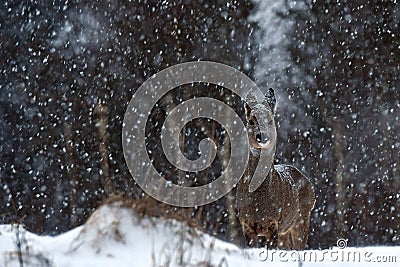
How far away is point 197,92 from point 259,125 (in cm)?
1021

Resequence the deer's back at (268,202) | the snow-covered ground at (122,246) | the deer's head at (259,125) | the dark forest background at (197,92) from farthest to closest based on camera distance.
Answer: the dark forest background at (197,92) < the deer's back at (268,202) < the deer's head at (259,125) < the snow-covered ground at (122,246)

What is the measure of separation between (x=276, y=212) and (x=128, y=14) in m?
11.2

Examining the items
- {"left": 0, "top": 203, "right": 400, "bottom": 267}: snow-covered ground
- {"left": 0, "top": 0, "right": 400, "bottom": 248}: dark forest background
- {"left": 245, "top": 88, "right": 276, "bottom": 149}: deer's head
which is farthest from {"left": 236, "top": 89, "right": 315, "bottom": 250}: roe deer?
{"left": 0, "top": 0, "right": 400, "bottom": 248}: dark forest background

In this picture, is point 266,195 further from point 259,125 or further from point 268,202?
point 259,125

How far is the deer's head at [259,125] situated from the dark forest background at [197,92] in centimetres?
798

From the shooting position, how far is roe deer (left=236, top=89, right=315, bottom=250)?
8.86 metres

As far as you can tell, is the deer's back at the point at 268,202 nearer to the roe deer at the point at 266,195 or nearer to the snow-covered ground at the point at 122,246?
the roe deer at the point at 266,195

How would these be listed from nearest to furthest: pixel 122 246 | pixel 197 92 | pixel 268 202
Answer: pixel 122 246 → pixel 268 202 → pixel 197 92

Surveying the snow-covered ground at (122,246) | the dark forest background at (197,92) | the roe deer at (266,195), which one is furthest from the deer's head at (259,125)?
the dark forest background at (197,92)

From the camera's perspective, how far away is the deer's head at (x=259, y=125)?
877 centimetres

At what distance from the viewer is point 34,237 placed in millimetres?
5812

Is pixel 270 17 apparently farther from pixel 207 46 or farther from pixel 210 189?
pixel 210 189

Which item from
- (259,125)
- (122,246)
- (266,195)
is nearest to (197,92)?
(266,195)

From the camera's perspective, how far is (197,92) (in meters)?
19.0
